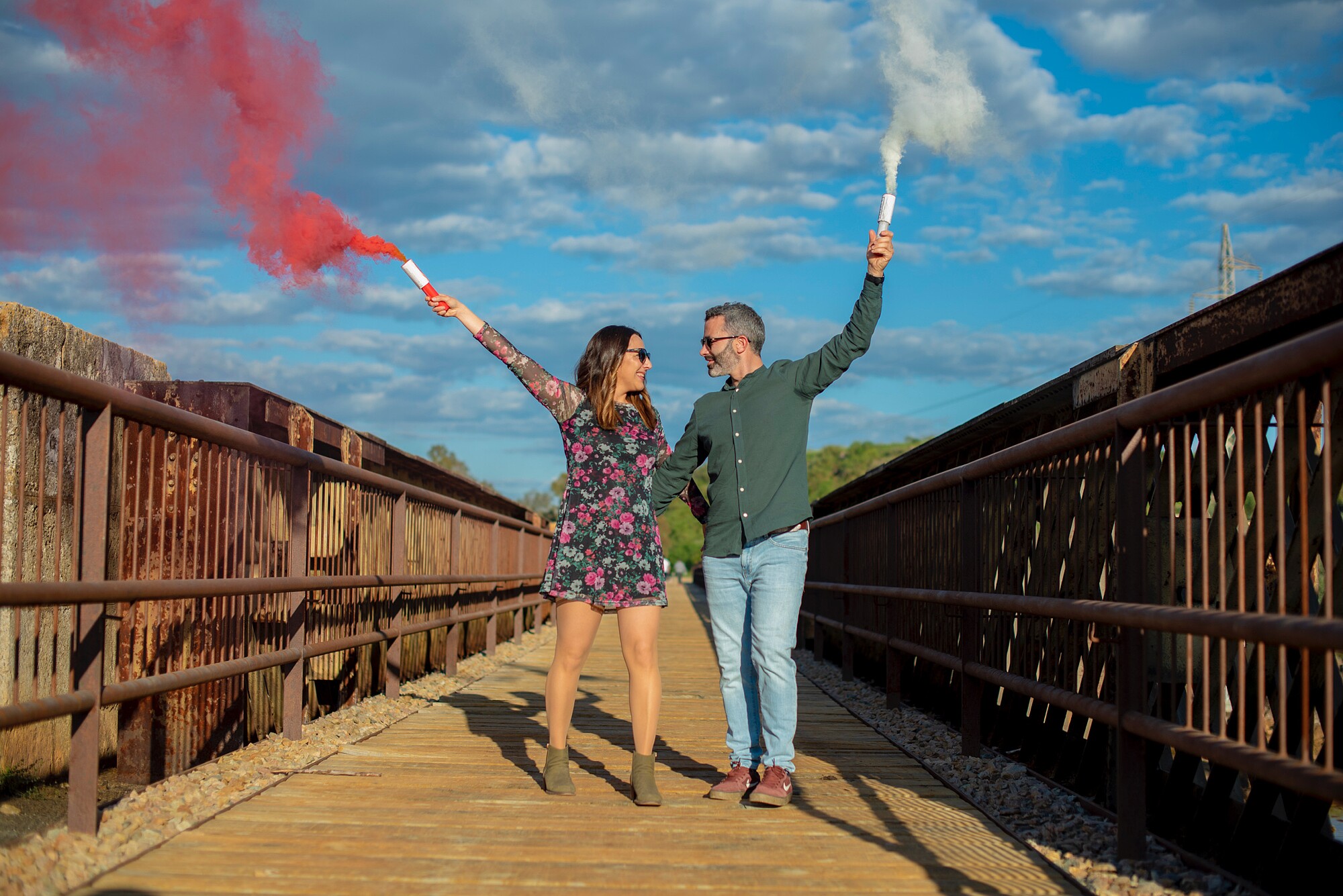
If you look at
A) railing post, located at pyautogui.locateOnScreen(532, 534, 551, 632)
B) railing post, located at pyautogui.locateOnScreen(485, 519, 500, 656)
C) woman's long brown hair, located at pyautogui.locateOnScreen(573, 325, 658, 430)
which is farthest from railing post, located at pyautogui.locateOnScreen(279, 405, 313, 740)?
railing post, located at pyautogui.locateOnScreen(532, 534, 551, 632)

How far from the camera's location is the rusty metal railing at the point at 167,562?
310cm

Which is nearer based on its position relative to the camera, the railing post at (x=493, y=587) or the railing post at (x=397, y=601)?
the railing post at (x=397, y=601)

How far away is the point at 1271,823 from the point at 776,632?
1.74m

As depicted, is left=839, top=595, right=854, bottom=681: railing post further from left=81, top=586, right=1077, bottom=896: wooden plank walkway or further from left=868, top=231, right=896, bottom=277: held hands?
left=868, top=231, right=896, bottom=277: held hands

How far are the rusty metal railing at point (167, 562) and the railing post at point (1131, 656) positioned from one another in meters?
2.73

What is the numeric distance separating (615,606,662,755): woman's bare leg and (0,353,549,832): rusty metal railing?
142 centimetres

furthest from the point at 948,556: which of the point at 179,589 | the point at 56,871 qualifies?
the point at 56,871

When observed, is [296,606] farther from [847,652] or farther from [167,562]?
[847,652]

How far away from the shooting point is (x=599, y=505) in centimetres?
416

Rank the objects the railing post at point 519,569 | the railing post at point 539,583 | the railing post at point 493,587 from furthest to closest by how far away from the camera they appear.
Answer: the railing post at point 539,583 < the railing post at point 519,569 < the railing post at point 493,587

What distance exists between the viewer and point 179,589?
148 inches

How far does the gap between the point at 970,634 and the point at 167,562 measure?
10.5ft

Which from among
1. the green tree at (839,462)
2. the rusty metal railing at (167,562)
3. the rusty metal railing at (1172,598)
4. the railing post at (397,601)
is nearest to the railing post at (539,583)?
the railing post at (397,601)

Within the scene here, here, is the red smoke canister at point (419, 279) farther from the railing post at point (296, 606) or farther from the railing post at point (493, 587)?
the railing post at point (493, 587)
